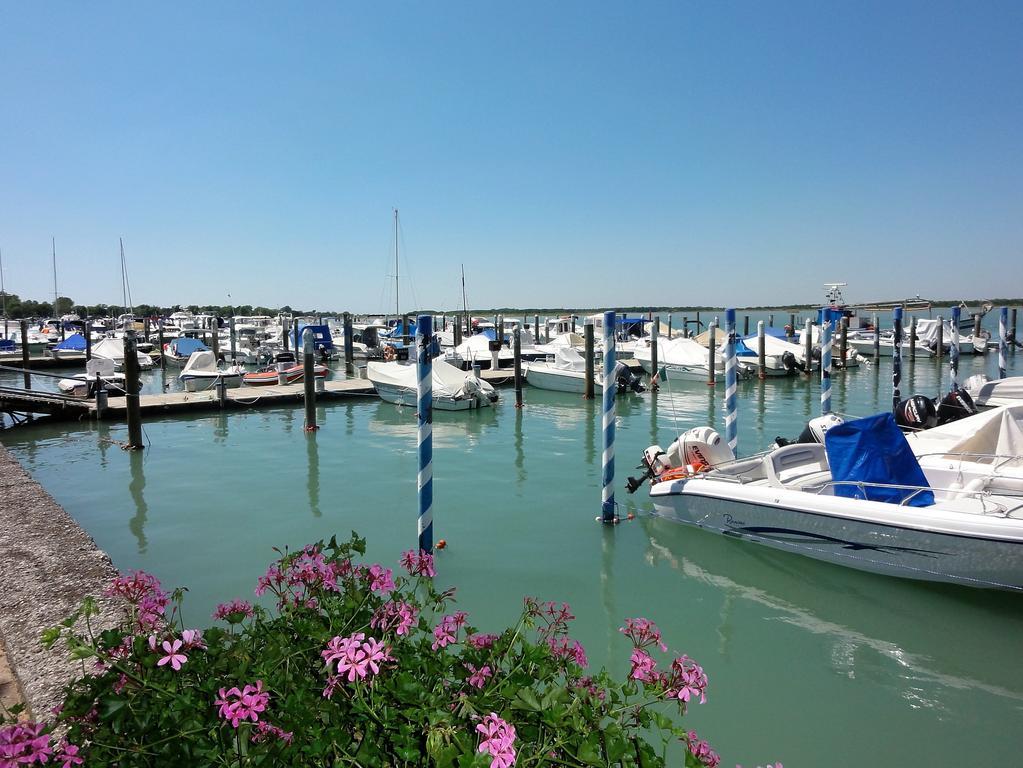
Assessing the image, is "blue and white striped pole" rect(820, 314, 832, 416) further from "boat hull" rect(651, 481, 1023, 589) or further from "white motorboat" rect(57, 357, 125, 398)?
"white motorboat" rect(57, 357, 125, 398)

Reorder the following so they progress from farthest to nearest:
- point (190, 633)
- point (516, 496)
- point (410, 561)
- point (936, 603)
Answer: point (516, 496), point (936, 603), point (410, 561), point (190, 633)

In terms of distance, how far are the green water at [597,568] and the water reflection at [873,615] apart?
0.02 meters

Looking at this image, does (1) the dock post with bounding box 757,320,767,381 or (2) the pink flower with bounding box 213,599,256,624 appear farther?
(1) the dock post with bounding box 757,320,767,381

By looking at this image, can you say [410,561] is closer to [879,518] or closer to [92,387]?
[879,518]

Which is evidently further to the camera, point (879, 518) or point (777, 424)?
point (777, 424)

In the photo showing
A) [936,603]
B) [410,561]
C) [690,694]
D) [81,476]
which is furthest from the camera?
[81,476]

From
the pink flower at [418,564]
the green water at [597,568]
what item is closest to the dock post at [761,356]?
the green water at [597,568]

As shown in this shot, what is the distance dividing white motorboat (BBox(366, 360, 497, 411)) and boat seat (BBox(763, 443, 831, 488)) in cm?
1244

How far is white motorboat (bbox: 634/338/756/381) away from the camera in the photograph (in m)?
27.9

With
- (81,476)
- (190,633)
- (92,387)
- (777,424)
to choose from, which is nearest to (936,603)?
(190,633)

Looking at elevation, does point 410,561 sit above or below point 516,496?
above

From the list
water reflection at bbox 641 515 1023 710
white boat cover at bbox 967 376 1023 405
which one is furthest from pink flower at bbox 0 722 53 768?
white boat cover at bbox 967 376 1023 405

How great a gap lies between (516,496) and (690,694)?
9.54 meters

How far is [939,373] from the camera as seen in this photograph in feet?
99.6
